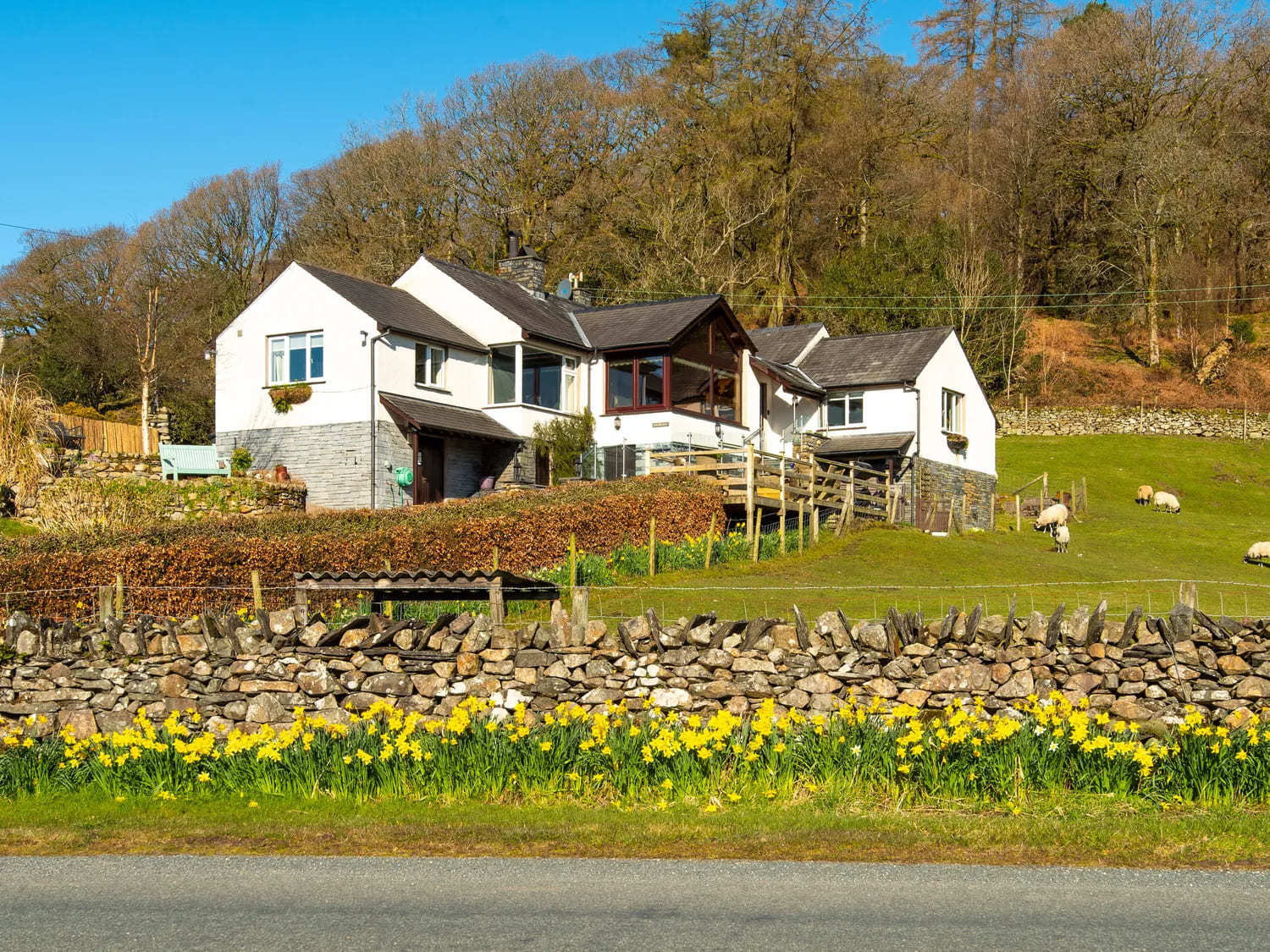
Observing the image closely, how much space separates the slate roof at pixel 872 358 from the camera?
147 ft

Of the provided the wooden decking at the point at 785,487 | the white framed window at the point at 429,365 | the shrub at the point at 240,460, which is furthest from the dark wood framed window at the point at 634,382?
the shrub at the point at 240,460

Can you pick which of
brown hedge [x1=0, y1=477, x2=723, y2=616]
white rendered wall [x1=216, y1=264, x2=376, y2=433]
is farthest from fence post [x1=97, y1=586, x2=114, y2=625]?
→ white rendered wall [x1=216, y1=264, x2=376, y2=433]

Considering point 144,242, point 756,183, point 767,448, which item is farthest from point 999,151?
point 144,242

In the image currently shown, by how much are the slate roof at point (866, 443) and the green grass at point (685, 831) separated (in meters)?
33.7

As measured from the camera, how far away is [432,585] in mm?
14359

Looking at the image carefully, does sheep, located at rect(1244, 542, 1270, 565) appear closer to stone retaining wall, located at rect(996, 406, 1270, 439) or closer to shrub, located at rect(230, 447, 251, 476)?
shrub, located at rect(230, 447, 251, 476)

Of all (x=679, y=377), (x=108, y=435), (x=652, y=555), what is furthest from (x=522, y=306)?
(x=652, y=555)

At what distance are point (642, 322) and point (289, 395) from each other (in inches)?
451

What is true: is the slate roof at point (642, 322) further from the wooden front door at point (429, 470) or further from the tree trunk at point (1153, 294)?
the tree trunk at point (1153, 294)

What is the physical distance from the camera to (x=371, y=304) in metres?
35.9

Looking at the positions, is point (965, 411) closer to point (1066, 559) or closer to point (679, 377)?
point (679, 377)

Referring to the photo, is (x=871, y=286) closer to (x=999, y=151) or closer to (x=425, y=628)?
(x=999, y=151)

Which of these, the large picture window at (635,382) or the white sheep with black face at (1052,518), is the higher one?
the large picture window at (635,382)

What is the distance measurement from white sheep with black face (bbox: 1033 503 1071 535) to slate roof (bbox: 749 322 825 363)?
11.9m
